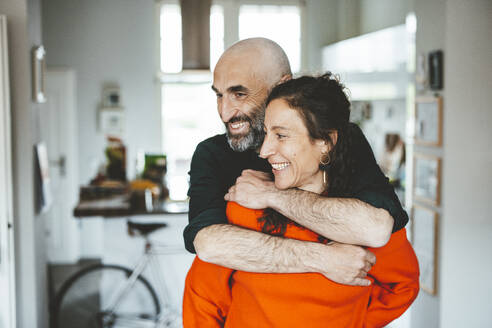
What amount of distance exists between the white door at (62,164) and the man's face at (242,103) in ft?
17.0

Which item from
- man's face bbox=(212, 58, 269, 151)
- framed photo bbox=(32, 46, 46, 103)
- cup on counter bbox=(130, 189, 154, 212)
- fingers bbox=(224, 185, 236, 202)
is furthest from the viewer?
cup on counter bbox=(130, 189, 154, 212)

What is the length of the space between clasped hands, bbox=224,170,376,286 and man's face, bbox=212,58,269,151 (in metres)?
0.17

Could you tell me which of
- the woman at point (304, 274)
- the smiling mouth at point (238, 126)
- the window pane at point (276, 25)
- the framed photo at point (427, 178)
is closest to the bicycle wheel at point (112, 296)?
the framed photo at point (427, 178)

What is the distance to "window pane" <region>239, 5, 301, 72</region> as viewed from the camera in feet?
22.7

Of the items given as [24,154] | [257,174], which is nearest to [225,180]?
[257,174]

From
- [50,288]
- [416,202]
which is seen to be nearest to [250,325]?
[416,202]

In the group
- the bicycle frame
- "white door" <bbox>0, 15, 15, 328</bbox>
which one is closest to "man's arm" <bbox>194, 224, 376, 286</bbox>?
"white door" <bbox>0, 15, 15, 328</bbox>

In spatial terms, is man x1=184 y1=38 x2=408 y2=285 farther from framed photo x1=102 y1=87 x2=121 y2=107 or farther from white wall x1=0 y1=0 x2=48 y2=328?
framed photo x1=102 y1=87 x2=121 y2=107

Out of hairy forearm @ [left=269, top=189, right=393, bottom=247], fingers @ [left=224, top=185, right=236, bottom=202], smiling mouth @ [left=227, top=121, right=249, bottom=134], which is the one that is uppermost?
smiling mouth @ [left=227, top=121, right=249, bottom=134]

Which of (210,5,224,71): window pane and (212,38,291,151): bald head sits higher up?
(210,5,224,71): window pane

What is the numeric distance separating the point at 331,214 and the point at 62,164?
5562mm

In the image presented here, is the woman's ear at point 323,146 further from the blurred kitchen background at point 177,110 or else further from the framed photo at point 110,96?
the framed photo at point 110,96

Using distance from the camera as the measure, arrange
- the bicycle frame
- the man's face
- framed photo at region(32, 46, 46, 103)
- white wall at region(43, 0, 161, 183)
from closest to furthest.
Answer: the man's face
framed photo at region(32, 46, 46, 103)
the bicycle frame
white wall at region(43, 0, 161, 183)

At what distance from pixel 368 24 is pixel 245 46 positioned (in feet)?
16.2
